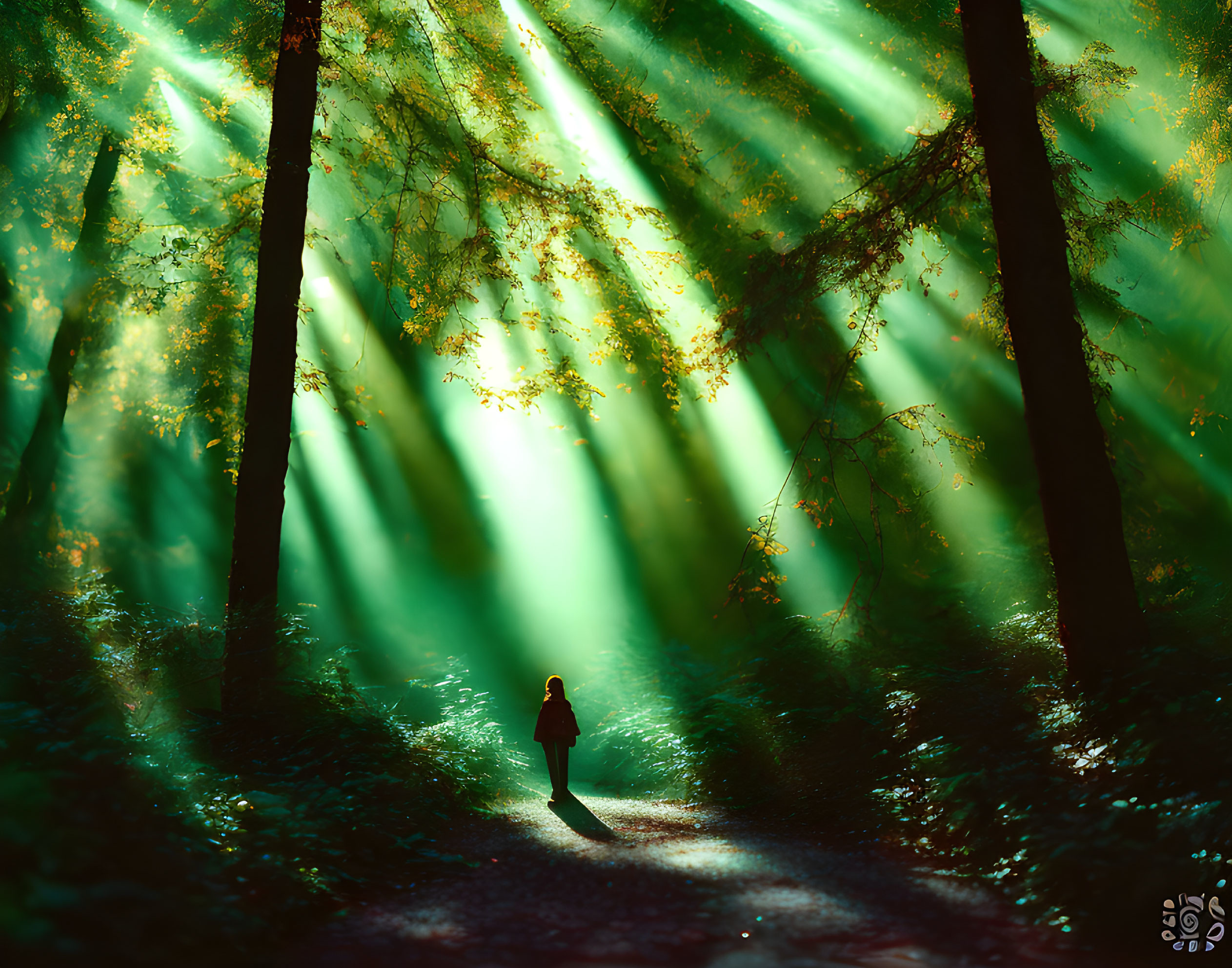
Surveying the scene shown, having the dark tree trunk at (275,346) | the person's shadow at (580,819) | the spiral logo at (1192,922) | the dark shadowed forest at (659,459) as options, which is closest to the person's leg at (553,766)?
the person's shadow at (580,819)

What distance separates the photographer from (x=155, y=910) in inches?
127

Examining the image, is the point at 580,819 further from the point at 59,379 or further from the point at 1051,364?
the point at 59,379

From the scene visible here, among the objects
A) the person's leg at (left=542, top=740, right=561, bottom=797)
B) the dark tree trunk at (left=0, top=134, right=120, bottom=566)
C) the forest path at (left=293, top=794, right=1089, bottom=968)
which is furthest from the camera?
the dark tree trunk at (left=0, top=134, right=120, bottom=566)

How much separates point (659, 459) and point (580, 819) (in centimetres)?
1064

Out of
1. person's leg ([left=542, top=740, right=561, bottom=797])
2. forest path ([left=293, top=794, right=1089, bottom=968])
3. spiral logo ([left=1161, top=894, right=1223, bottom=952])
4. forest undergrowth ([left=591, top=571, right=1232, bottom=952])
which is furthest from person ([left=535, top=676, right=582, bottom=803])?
spiral logo ([left=1161, top=894, right=1223, bottom=952])

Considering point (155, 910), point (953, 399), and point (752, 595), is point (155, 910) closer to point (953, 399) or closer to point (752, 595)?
point (752, 595)

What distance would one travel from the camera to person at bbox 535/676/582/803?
275 inches

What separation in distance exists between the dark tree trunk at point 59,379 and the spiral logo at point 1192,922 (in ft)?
54.6

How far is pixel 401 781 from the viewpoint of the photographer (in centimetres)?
560

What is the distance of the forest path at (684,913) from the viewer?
10.9ft

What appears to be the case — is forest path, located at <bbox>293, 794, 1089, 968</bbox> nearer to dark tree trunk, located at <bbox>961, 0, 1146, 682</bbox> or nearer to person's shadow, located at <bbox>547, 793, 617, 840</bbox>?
person's shadow, located at <bbox>547, 793, 617, 840</bbox>

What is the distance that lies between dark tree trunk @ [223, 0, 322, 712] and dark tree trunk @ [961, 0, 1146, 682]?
6.20 m

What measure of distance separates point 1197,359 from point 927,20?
5827mm

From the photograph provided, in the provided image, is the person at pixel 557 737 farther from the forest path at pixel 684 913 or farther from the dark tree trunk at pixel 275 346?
the dark tree trunk at pixel 275 346
